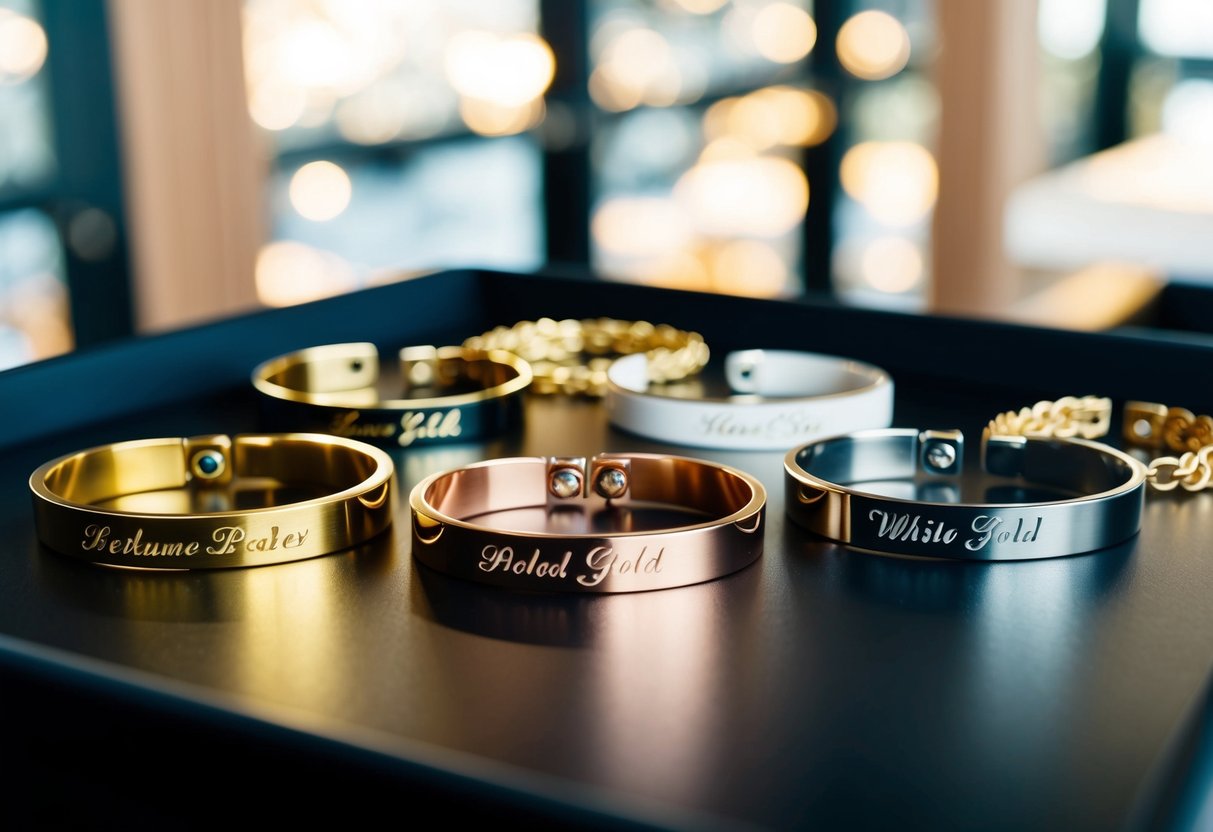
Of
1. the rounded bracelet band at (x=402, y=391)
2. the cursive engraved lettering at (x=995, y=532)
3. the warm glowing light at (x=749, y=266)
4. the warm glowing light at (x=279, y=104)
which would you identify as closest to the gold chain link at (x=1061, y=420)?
the cursive engraved lettering at (x=995, y=532)

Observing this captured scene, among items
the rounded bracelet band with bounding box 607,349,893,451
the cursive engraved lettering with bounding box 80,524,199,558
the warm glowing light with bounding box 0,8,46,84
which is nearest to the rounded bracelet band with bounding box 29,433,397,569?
the cursive engraved lettering with bounding box 80,524,199,558

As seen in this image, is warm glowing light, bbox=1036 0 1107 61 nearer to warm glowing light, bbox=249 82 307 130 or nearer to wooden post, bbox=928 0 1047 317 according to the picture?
wooden post, bbox=928 0 1047 317

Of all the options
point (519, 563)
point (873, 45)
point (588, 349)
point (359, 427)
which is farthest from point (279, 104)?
point (519, 563)

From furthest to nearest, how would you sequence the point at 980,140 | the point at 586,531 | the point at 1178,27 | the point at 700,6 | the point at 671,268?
the point at 671,268
the point at 700,6
the point at 1178,27
the point at 980,140
the point at 586,531

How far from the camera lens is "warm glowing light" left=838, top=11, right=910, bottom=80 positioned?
3375mm

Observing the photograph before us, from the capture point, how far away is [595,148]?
3.79 meters

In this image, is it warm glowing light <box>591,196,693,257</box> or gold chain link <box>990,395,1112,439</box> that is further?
warm glowing light <box>591,196,693,257</box>

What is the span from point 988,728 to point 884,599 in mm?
145

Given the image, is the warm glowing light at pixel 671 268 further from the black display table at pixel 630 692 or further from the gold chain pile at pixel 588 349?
the black display table at pixel 630 692

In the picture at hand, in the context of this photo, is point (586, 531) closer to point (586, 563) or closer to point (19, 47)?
point (586, 563)

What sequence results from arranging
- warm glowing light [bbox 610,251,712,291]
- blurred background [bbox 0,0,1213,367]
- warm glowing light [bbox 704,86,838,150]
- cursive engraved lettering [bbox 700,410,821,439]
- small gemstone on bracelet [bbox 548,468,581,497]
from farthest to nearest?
warm glowing light [bbox 610,251,712,291], warm glowing light [bbox 704,86,838,150], blurred background [bbox 0,0,1213,367], cursive engraved lettering [bbox 700,410,821,439], small gemstone on bracelet [bbox 548,468,581,497]

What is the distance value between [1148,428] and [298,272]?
106 inches

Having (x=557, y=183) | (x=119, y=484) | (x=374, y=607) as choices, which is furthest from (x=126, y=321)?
(x=374, y=607)

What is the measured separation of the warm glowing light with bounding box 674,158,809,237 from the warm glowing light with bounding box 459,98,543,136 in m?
0.44
